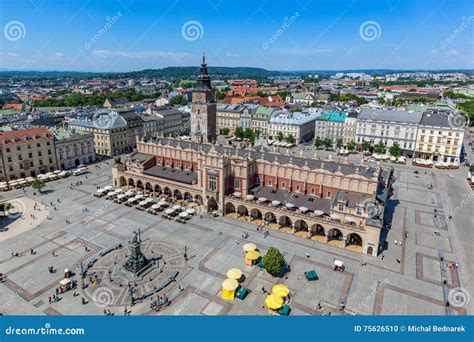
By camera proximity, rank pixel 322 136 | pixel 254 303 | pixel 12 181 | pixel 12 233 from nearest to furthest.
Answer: pixel 254 303 < pixel 12 233 < pixel 12 181 < pixel 322 136

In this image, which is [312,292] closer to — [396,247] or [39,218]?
[396,247]

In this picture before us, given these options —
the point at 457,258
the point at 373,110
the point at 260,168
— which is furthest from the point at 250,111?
the point at 457,258

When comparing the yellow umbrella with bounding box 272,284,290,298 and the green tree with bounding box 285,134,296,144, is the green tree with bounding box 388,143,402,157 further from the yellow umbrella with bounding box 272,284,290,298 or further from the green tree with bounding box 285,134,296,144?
the yellow umbrella with bounding box 272,284,290,298

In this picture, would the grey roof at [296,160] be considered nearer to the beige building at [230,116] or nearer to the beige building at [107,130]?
the beige building at [107,130]

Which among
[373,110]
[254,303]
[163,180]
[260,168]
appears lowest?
[254,303]

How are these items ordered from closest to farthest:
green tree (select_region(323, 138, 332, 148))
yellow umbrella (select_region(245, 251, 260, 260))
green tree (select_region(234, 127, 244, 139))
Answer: yellow umbrella (select_region(245, 251, 260, 260)), green tree (select_region(323, 138, 332, 148)), green tree (select_region(234, 127, 244, 139))

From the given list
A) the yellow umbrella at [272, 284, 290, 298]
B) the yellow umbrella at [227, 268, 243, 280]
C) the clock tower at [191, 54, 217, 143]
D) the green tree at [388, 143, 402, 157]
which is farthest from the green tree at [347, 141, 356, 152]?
the yellow umbrella at [272, 284, 290, 298]

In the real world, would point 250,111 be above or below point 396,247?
above
